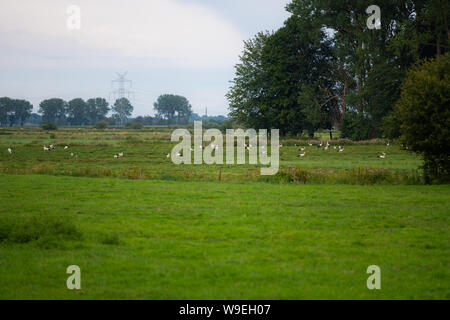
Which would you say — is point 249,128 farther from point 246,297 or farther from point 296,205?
point 246,297

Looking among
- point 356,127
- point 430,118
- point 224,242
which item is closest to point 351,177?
point 430,118

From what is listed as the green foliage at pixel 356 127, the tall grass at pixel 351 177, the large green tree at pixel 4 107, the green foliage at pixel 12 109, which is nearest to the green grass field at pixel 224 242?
the tall grass at pixel 351 177

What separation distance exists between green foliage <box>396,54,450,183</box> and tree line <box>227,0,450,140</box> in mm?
22119

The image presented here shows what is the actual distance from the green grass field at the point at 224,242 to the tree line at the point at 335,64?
32.8 metres

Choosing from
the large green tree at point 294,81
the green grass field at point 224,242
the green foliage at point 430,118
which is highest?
the large green tree at point 294,81

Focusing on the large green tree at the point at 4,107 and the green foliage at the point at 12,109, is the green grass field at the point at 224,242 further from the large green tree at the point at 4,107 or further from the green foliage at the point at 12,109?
the green foliage at the point at 12,109

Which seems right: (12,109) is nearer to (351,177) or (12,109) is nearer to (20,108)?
(20,108)

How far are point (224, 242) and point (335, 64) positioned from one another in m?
57.7

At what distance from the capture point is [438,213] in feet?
49.8

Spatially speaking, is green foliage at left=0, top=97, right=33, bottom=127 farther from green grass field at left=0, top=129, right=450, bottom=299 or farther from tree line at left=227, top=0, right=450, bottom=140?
green grass field at left=0, top=129, right=450, bottom=299

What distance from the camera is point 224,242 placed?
11.3 m

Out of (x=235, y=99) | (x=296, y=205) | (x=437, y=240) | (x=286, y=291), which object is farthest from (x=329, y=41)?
(x=286, y=291)

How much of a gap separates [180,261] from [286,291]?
2.80 meters

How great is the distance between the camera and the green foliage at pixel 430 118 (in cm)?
2244
